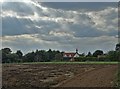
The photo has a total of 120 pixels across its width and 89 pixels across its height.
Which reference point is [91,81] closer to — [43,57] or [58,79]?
[58,79]

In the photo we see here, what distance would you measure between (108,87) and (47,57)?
45334 millimetres

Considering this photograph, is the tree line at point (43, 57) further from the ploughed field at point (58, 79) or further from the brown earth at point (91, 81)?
the brown earth at point (91, 81)

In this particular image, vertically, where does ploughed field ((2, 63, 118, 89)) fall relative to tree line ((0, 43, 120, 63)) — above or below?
below

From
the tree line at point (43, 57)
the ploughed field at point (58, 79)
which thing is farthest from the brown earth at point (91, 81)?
the tree line at point (43, 57)

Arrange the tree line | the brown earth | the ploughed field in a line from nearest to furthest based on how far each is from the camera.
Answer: the brown earth → the ploughed field → the tree line

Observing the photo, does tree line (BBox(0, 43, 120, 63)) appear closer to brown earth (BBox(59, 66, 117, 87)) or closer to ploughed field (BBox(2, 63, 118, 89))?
ploughed field (BBox(2, 63, 118, 89))

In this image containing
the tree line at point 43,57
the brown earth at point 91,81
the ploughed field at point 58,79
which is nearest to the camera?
the brown earth at point 91,81

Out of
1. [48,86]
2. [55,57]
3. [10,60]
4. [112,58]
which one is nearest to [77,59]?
[55,57]

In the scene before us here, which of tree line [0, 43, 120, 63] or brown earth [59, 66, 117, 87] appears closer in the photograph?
brown earth [59, 66, 117, 87]

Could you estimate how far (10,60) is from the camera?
44.8 m

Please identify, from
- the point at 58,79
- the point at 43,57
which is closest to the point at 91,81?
the point at 58,79

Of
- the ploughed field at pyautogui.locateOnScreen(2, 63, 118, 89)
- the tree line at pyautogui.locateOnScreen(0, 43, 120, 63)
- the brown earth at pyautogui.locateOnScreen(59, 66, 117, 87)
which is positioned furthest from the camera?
the tree line at pyautogui.locateOnScreen(0, 43, 120, 63)

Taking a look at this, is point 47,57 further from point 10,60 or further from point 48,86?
point 48,86

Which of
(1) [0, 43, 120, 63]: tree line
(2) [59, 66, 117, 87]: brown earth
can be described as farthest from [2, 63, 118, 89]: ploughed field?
(1) [0, 43, 120, 63]: tree line
